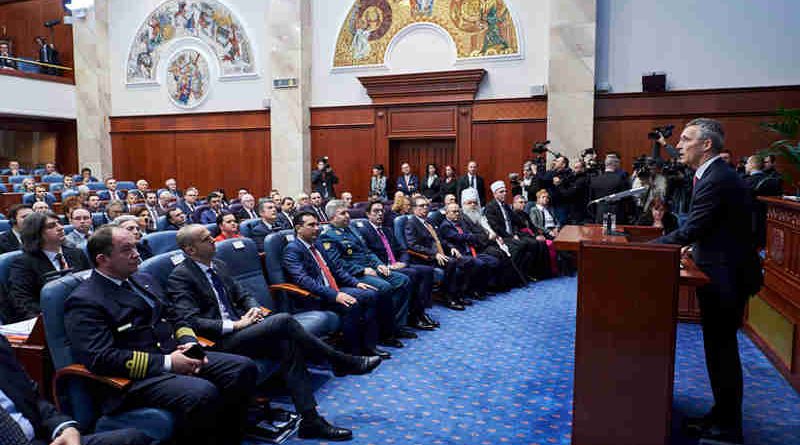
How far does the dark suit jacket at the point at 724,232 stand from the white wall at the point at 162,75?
9877 millimetres

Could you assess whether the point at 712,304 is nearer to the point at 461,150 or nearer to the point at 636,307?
the point at 636,307

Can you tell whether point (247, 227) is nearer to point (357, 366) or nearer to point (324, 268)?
point (324, 268)

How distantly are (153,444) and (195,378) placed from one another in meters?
0.29

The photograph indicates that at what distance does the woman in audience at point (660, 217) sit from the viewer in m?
4.28

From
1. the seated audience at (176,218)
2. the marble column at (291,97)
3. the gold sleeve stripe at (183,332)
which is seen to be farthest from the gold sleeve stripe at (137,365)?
the marble column at (291,97)

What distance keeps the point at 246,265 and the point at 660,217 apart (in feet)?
11.2

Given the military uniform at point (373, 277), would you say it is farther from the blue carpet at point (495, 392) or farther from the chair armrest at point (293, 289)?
the chair armrest at point (293, 289)

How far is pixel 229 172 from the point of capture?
11688 millimetres

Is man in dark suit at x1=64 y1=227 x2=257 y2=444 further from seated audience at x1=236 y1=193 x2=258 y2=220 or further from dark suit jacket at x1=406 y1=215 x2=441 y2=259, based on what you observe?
seated audience at x1=236 y1=193 x2=258 y2=220

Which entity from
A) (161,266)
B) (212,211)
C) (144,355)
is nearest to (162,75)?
(212,211)

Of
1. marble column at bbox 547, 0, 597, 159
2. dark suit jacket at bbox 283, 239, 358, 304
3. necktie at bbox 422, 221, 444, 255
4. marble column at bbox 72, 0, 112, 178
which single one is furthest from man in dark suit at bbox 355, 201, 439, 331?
marble column at bbox 72, 0, 112, 178

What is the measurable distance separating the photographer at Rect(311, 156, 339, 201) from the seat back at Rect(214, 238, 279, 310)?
5939 mm

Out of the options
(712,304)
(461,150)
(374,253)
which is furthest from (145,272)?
(461,150)

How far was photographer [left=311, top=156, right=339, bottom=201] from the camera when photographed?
9.53 metres
